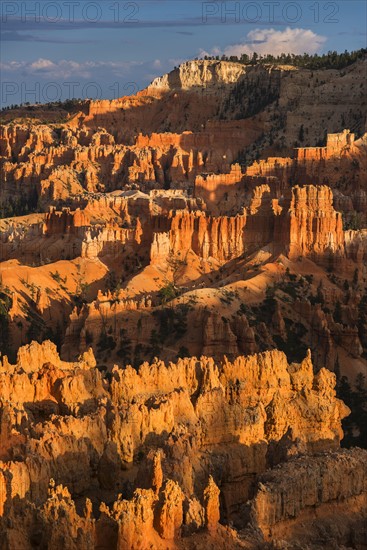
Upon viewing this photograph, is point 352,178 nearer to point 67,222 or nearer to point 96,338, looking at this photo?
point 67,222

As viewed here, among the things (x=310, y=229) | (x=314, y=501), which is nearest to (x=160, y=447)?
(x=314, y=501)

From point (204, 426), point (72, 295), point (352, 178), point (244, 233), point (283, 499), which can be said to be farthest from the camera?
point (352, 178)

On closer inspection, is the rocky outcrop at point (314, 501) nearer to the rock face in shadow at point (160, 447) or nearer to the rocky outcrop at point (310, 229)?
the rock face in shadow at point (160, 447)

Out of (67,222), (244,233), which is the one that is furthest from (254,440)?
(67,222)

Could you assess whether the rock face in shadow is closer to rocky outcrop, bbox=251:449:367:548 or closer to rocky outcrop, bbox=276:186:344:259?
rocky outcrop, bbox=251:449:367:548

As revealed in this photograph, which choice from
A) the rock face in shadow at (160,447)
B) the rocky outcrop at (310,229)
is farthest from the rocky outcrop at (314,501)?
the rocky outcrop at (310,229)

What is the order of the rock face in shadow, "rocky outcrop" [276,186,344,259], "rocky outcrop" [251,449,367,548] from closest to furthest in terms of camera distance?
1. the rock face in shadow
2. "rocky outcrop" [251,449,367,548]
3. "rocky outcrop" [276,186,344,259]

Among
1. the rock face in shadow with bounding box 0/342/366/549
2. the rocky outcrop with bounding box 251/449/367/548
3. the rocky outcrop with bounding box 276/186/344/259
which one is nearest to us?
the rock face in shadow with bounding box 0/342/366/549

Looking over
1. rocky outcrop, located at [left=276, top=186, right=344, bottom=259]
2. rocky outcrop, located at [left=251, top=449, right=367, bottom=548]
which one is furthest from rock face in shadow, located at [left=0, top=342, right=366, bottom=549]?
rocky outcrop, located at [left=276, top=186, right=344, bottom=259]

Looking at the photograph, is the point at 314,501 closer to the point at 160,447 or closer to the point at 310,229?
the point at 160,447

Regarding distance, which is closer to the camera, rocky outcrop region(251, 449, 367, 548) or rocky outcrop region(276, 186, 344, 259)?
rocky outcrop region(251, 449, 367, 548)
